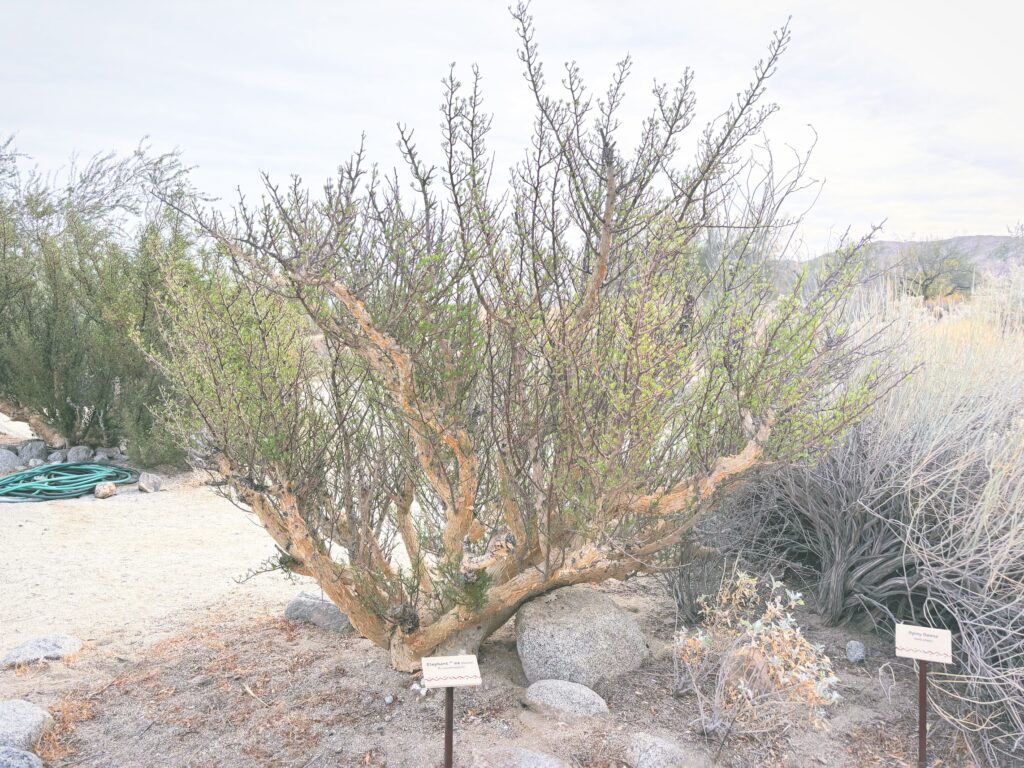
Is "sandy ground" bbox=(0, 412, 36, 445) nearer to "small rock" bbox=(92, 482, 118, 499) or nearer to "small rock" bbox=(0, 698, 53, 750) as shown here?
"small rock" bbox=(92, 482, 118, 499)

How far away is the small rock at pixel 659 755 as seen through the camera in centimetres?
330

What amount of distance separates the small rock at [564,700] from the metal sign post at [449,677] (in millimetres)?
707

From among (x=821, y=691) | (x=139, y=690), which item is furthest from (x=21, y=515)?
(x=821, y=691)

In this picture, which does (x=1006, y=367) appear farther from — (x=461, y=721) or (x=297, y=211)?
(x=297, y=211)

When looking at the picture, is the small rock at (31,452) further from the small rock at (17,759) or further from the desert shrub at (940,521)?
the desert shrub at (940,521)

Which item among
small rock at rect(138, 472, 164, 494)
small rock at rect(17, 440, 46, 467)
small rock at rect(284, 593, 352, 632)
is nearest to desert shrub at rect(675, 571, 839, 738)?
small rock at rect(284, 593, 352, 632)

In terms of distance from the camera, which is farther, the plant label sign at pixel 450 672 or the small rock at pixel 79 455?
the small rock at pixel 79 455

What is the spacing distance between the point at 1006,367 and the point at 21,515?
9114mm

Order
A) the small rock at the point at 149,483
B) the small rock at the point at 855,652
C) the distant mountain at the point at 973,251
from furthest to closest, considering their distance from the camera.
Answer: the distant mountain at the point at 973,251, the small rock at the point at 149,483, the small rock at the point at 855,652

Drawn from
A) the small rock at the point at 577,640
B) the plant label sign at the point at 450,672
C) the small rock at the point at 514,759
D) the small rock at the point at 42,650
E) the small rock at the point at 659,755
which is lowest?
the small rock at the point at 42,650

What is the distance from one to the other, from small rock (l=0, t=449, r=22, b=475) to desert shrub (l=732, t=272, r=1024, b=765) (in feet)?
32.5

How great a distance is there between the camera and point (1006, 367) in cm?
512

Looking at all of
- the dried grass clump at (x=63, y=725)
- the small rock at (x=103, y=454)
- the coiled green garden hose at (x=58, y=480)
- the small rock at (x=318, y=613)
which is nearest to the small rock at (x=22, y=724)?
the dried grass clump at (x=63, y=725)

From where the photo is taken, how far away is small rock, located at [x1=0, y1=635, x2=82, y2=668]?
4.72 m
